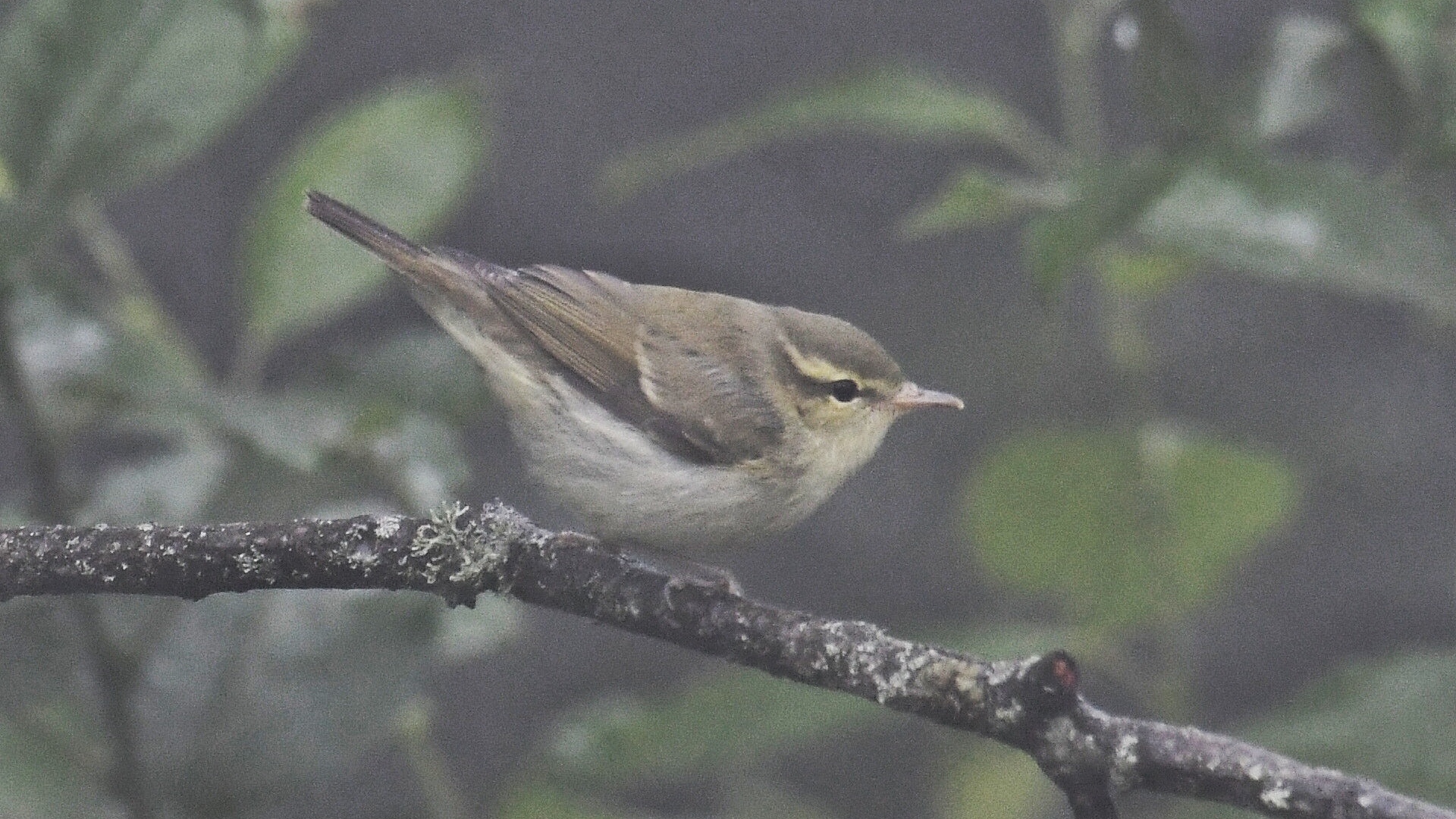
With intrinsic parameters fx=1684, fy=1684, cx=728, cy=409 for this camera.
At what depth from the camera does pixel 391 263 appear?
9.52ft

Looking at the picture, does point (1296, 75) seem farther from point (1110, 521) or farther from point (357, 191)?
point (357, 191)

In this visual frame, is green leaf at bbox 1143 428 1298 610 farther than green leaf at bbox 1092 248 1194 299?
Yes

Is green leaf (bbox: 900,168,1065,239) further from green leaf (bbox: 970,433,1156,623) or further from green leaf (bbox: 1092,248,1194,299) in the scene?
green leaf (bbox: 970,433,1156,623)

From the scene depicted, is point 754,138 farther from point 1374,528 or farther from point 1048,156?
point 1374,528

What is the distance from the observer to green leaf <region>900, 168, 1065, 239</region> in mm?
2416

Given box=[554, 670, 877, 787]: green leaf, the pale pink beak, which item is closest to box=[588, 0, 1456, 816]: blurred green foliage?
the pale pink beak

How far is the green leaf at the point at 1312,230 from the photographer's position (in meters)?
2.41

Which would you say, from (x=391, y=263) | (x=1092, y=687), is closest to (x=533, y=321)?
(x=391, y=263)

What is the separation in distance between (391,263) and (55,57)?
2.30ft

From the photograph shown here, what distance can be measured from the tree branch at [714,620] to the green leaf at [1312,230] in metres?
0.97

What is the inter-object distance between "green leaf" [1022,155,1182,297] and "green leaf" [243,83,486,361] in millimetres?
1108

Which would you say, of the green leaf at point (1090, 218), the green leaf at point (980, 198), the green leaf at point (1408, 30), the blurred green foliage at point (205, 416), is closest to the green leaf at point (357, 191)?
the blurred green foliage at point (205, 416)

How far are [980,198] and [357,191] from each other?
1137mm

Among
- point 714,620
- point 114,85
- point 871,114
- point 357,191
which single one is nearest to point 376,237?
point 357,191
